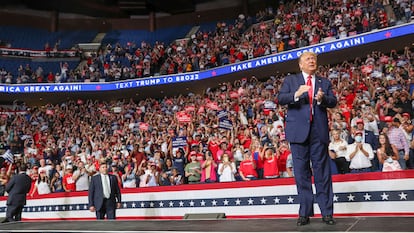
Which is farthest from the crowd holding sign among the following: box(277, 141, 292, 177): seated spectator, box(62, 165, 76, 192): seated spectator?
box(277, 141, 292, 177): seated spectator

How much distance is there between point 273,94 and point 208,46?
912 centimetres

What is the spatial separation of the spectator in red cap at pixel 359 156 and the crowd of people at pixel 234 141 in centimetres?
2

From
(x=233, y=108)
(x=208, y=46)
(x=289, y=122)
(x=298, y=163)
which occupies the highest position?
(x=208, y=46)

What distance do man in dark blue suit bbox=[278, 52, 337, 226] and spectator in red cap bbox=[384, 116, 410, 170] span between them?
3.72m

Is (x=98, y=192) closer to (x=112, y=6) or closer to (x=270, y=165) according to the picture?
(x=270, y=165)

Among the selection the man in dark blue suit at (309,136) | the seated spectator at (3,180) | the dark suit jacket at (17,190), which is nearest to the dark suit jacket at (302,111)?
the man in dark blue suit at (309,136)

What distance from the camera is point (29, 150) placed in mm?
16188

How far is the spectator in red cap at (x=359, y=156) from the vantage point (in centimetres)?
745

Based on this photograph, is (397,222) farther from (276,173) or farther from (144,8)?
(144,8)

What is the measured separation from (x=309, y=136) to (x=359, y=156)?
3629 mm

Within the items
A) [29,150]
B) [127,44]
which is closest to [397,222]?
[29,150]

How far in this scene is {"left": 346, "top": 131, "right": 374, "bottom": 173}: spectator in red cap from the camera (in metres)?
7.45

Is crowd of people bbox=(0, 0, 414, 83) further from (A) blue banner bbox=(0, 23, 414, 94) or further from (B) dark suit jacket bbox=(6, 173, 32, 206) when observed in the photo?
(B) dark suit jacket bbox=(6, 173, 32, 206)

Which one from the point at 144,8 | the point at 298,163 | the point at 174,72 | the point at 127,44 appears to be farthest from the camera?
the point at 144,8
